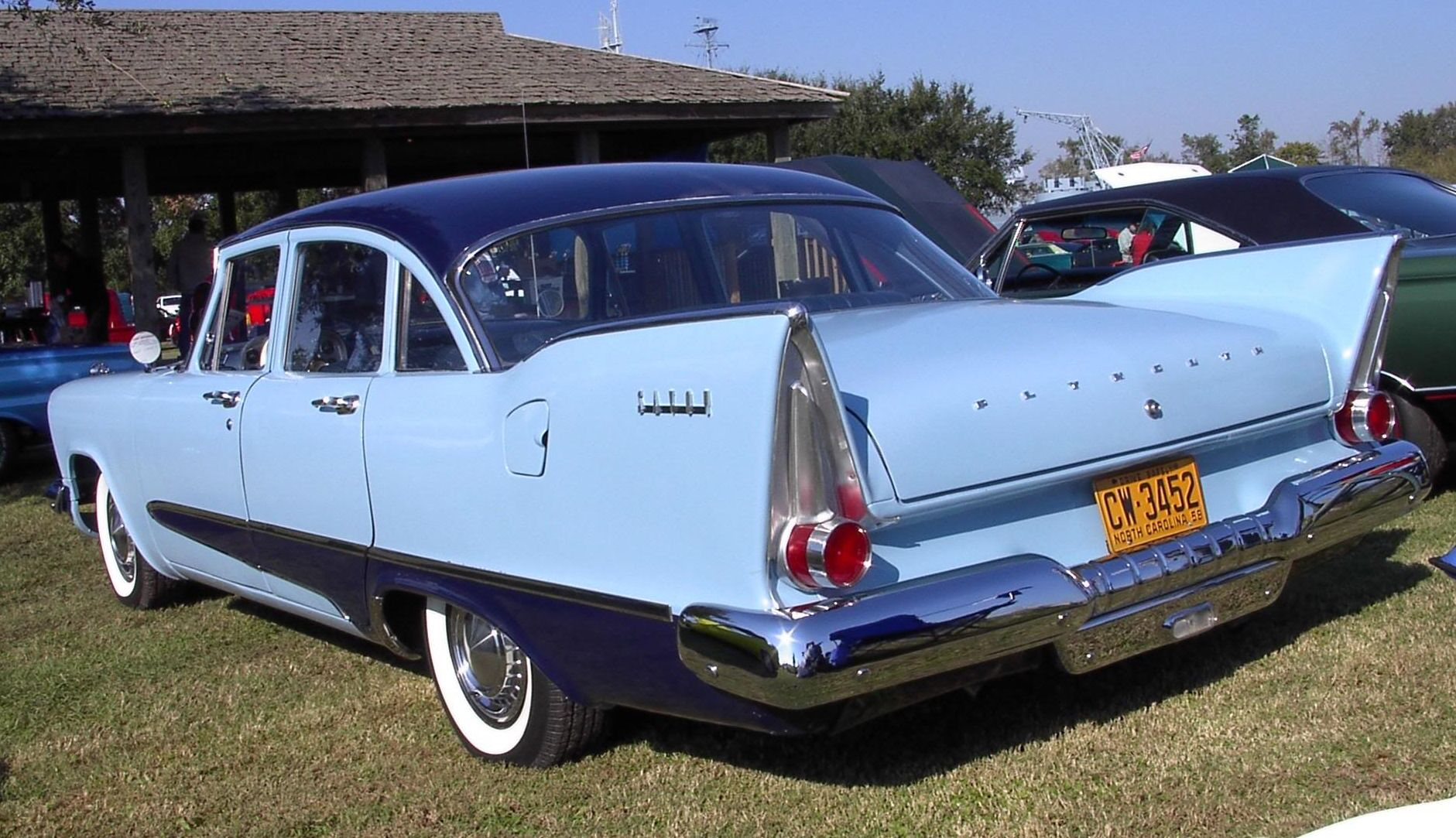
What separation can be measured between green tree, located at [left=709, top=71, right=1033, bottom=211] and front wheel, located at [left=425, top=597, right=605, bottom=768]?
38.3 meters

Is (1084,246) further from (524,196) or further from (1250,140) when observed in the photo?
(1250,140)

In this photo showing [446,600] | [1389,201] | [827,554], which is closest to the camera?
[827,554]

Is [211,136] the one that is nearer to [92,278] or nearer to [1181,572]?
[92,278]

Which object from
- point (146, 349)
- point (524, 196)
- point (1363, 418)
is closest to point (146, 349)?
point (146, 349)

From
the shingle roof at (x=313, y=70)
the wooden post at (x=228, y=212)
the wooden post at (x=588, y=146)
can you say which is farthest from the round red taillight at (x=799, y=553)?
the wooden post at (x=228, y=212)

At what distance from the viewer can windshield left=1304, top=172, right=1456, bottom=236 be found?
250 inches

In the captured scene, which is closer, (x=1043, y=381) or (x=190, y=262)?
(x=1043, y=381)

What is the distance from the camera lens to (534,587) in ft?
10.7

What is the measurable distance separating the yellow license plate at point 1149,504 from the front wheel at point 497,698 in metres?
1.32

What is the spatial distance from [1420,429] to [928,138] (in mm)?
38153

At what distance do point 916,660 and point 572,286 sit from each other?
155 centimetres

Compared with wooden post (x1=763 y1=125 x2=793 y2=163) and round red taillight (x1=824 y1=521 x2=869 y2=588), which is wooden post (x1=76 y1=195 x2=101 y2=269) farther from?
round red taillight (x1=824 y1=521 x2=869 y2=588)

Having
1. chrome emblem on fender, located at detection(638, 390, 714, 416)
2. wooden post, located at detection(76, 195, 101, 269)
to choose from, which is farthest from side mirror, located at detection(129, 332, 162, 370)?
wooden post, located at detection(76, 195, 101, 269)

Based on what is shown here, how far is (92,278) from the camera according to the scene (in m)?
16.8
